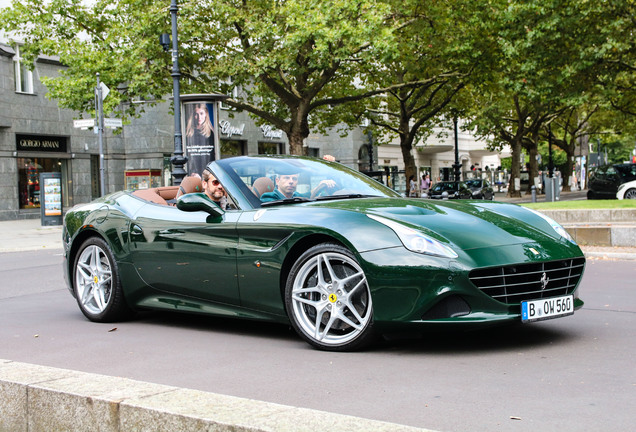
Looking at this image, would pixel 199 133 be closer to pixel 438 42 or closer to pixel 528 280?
pixel 438 42

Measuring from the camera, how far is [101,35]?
A: 28.8 meters

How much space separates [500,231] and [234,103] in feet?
83.0

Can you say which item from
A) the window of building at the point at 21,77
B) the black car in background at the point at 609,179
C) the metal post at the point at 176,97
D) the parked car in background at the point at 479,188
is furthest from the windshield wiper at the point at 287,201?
the parked car in background at the point at 479,188

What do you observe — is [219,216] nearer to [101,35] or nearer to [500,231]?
[500,231]

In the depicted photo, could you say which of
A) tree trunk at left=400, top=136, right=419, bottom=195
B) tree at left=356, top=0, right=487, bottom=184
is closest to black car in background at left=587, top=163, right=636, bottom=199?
tree at left=356, top=0, right=487, bottom=184

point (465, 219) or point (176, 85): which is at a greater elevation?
point (176, 85)

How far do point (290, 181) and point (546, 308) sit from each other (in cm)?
217

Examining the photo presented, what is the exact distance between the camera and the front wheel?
5.07 metres

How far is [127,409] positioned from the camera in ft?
10.8

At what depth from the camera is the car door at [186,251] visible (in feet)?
19.1

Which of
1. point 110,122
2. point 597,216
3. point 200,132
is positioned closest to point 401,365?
point 597,216

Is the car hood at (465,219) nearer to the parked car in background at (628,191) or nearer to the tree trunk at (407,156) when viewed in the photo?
the parked car in background at (628,191)

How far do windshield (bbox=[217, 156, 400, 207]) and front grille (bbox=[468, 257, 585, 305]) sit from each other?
1591 millimetres

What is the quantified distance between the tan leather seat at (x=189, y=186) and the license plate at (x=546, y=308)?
3.37 metres
